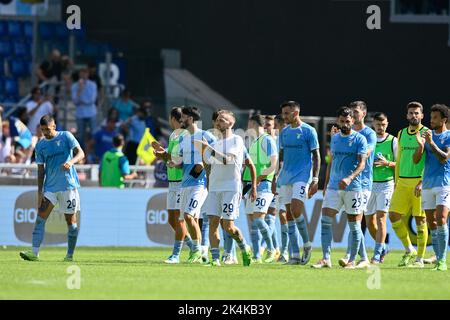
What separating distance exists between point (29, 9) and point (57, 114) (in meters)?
4.48

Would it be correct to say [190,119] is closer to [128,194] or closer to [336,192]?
[336,192]

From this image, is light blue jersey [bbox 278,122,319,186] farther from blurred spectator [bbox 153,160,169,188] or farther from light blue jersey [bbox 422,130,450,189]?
blurred spectator [bbox 153,160,169,188]

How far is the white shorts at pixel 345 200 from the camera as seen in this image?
1806cm

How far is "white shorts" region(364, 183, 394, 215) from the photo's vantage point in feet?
65.5

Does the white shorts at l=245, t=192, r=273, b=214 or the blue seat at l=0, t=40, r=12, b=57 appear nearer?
the white shorts at l=245, t=192, r=273, b=214

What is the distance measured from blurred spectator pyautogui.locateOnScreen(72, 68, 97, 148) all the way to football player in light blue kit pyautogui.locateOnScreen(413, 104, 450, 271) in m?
13.9

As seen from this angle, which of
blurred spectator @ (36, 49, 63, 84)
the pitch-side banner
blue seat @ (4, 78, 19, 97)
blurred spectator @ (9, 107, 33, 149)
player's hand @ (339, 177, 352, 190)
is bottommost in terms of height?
the pitch-side banner

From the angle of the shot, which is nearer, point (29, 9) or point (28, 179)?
point (28, 179)

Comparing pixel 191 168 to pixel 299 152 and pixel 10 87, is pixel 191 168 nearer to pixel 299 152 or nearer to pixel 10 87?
pixel 299 152

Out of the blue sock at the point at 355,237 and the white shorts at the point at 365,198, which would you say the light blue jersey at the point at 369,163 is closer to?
the white shorts at the point at 365,198

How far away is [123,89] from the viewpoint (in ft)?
106

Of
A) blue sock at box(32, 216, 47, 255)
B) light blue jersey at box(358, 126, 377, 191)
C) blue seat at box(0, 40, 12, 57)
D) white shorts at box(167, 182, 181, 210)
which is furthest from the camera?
blue seat at box(0, 40, 12, 57)

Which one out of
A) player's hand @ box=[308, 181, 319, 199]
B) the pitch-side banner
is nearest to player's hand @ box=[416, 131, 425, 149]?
player's hand @ box=[308, 181, 319, 199]
